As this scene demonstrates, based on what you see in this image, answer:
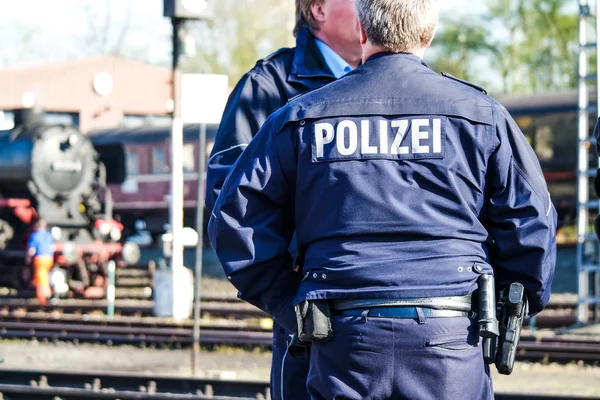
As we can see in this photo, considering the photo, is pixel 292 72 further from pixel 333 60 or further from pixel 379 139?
pixel 379 139

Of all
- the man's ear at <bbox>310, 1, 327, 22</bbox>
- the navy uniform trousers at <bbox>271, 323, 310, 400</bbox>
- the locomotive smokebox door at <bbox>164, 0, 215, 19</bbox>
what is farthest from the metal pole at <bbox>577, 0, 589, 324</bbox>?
the navy uniform trousers at <bbox>271, 323, 310, 400</bbox>

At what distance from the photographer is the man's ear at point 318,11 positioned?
381cm

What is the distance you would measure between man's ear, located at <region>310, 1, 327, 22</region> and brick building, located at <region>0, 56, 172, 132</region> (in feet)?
129

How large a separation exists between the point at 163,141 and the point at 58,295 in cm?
880

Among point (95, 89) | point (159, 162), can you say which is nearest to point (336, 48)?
point (159, 162)

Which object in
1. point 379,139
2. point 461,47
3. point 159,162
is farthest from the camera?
point 461,47

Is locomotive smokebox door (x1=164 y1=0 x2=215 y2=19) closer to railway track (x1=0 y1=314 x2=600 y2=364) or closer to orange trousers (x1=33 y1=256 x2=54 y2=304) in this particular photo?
railway track (x1=0 y1=314 x2=600 y2=364)

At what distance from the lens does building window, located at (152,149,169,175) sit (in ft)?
87.9

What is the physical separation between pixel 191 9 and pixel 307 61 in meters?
8.49

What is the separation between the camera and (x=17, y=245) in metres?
20.0

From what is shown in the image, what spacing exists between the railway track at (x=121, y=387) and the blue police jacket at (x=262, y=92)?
367 centimetres

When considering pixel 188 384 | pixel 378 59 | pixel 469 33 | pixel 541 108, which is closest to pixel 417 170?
pixel 378 59

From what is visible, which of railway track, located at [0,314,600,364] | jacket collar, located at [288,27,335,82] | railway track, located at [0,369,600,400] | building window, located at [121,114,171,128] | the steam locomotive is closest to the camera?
jacket collar, located at [288,27,335,82]

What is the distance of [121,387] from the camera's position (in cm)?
833
